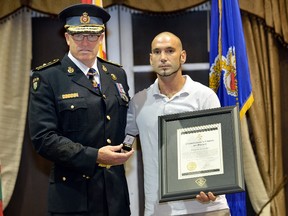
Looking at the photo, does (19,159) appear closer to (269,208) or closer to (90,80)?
(90,80)

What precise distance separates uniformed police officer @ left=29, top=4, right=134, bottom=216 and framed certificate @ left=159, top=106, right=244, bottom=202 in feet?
0.64

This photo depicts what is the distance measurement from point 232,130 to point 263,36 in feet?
4.84

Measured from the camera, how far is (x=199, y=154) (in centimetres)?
226

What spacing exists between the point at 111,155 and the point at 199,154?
1.25ft

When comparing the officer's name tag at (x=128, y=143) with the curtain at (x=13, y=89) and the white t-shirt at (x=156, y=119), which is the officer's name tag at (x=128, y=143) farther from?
the curtain at (x=13, y=89)

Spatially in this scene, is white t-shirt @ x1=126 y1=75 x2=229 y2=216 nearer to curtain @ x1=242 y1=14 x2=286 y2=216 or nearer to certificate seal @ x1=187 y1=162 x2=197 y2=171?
certificate seal @ x1=187 y1=162 x2=197 y2=171

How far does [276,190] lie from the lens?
138 inches

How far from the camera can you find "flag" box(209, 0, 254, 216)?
3.11 metres

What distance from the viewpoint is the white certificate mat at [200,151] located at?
2234mm

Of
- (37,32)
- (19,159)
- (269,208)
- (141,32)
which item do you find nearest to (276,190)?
(269,208)

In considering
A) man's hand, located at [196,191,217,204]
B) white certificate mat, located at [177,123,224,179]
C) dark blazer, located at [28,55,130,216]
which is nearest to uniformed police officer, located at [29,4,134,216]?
dark blazer, located at [28,55,130,216]

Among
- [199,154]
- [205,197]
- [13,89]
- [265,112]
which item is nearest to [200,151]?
[199,154]

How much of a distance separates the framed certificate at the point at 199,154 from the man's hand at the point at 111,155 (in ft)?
0.63

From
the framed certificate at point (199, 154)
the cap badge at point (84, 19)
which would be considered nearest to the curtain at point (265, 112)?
the framed certificate at point (199, 154)
